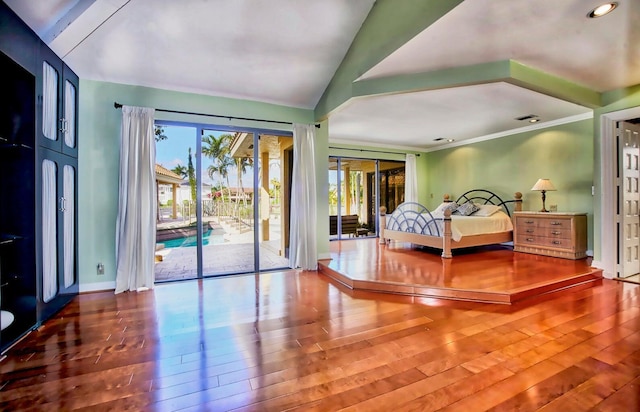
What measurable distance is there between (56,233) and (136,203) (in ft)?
2.72

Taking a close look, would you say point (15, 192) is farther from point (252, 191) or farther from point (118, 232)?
point (252, 191)

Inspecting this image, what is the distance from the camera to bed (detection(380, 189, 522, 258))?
515 centimetres

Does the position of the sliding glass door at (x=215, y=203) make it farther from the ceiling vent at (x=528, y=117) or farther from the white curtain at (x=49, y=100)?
the ceiling vent at (x=528, y=117)

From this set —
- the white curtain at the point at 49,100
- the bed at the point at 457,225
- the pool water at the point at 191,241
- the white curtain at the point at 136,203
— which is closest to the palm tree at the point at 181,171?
the white curtain at the point at 136,203

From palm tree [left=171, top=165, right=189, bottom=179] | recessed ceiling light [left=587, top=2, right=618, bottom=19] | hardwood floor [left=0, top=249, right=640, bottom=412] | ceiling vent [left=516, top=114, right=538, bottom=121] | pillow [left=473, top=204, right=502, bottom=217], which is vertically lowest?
hardwood floor [left=0, top=249, right=640, bottom=412]

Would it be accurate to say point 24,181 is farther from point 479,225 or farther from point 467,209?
point 467,209

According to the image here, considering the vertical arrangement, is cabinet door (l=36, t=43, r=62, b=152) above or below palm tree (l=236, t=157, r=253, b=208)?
above

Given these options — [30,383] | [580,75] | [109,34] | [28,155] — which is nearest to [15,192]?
[28,155]

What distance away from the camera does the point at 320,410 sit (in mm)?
1552

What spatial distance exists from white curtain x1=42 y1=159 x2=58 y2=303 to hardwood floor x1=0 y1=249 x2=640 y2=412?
33cm

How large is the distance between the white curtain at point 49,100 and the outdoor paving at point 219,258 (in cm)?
168

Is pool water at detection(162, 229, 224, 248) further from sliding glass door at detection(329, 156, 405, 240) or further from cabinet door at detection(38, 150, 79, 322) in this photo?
sliding glass door at detection(329, 156, 405, 240)

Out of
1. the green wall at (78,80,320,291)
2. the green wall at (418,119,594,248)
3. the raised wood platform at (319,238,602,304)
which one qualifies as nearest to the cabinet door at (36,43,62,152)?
the green wall at (78,80,320,291)

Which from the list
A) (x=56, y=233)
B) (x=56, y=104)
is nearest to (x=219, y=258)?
(x=56, y=233)
